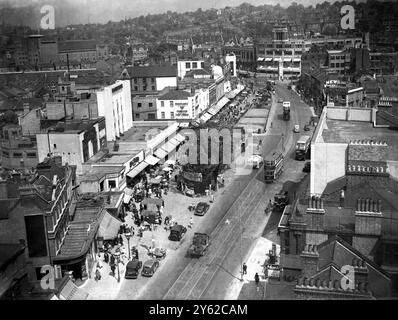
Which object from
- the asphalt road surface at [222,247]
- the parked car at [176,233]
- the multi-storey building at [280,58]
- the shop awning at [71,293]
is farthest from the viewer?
the multi-storey building at [280,58]

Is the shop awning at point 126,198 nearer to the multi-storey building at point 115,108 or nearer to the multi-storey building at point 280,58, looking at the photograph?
the multi-storey building at point 115,108

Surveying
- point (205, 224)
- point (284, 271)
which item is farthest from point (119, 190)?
point (284, 271)

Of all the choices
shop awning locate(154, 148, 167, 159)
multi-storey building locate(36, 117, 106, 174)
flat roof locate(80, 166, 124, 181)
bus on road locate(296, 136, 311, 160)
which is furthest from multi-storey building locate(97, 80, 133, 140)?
bus on road locate(296, 136, 311, 160)

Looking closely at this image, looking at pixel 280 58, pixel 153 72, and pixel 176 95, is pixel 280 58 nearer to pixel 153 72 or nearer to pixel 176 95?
pixel 153 72

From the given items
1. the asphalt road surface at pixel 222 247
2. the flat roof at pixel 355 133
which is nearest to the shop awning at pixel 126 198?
the asphalt road surface at pixel 222 247

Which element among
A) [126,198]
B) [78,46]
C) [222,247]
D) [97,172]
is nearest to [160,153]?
[97,172]

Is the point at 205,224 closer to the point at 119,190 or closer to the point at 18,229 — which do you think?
the point at 119,190
